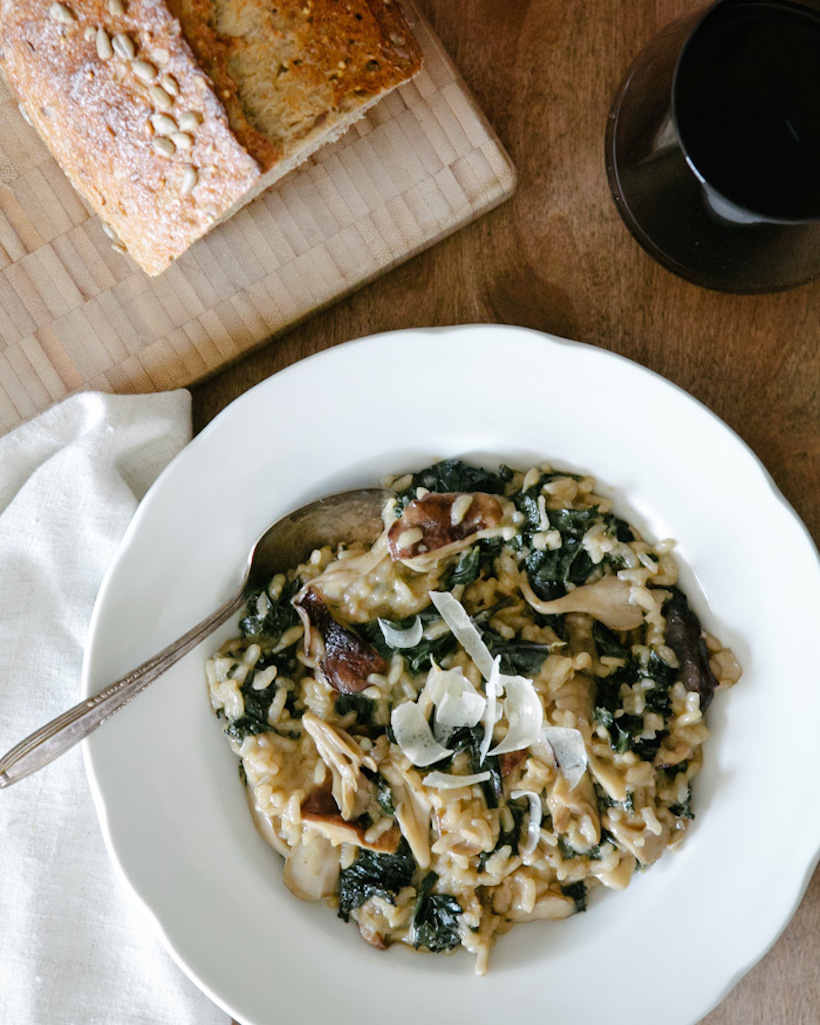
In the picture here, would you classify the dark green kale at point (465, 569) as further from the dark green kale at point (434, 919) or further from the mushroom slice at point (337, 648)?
the dark green kale at point (434, 919)

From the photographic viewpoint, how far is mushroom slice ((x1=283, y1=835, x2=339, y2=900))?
2.25 m

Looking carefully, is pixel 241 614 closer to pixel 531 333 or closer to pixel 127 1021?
pixel 531 333

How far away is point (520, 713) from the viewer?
6.98ft

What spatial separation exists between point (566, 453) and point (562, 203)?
0.73m

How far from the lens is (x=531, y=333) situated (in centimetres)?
211

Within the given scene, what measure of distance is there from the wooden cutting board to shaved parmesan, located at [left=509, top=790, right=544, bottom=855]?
137cm

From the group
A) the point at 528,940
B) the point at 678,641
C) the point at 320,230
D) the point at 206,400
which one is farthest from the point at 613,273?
the point at 528,940

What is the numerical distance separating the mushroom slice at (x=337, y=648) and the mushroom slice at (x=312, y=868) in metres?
0.41

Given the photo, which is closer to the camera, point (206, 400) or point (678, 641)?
point (678, 641)

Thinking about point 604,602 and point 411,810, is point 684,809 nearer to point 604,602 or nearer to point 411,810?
point 604,602

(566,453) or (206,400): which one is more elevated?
(206,400)

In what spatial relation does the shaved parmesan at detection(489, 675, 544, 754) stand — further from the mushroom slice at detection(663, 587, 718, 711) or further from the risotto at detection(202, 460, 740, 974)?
the mushroom slice at detection(663, 587, 718, 711)

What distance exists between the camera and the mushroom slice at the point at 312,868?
2.25 meters

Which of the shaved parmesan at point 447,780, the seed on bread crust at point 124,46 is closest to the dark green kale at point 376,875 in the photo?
the shaved parmesan at point 447,780
